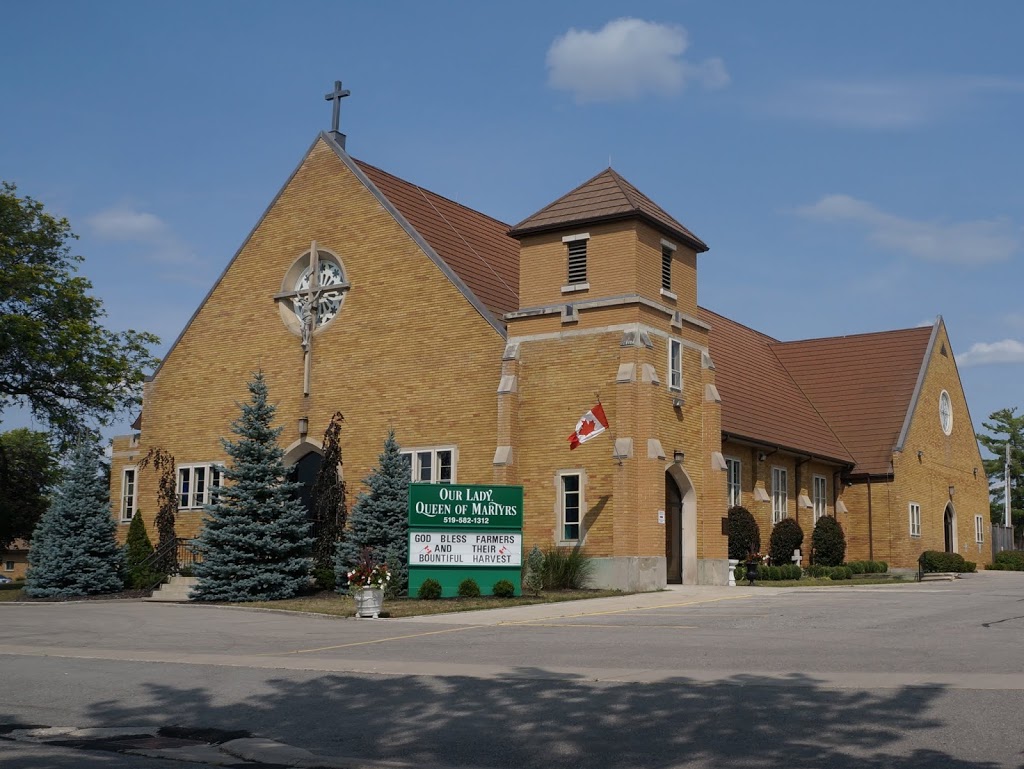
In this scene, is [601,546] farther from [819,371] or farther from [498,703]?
[819,371]

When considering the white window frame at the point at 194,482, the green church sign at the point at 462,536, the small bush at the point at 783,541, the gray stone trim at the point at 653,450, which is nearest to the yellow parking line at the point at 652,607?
the green church sign at the point at 462,536

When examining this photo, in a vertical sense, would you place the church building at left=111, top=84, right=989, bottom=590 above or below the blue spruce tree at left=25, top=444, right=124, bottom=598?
above

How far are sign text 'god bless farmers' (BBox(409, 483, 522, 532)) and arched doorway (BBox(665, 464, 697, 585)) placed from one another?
20.7 feet

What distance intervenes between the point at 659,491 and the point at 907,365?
2329 centimetres

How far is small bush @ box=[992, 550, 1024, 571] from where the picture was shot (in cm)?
5356

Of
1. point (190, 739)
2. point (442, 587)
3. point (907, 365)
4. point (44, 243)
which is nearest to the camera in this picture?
point (190, 739)

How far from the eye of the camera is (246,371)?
126ft

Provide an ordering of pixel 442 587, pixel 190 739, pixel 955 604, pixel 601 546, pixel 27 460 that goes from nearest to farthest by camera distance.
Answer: pixel 190 739, pixel 955 604, pixel 442 587, pixel 601 546, pixel 27 460

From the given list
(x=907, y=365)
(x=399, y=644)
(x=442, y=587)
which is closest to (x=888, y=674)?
(x=399, y=644)

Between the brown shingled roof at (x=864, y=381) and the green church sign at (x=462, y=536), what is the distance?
2298cm

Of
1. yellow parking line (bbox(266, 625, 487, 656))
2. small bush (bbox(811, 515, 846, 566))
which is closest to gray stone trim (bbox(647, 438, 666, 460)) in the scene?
yellow parking line (bbox(266, 625, 487, 656))

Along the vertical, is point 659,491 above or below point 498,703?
above

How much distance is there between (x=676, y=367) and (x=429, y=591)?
1010 cm

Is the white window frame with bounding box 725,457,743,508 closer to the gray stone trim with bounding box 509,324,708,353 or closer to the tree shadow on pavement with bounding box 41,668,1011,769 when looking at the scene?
the gray stone trim with bounding box 509,324,708,353
